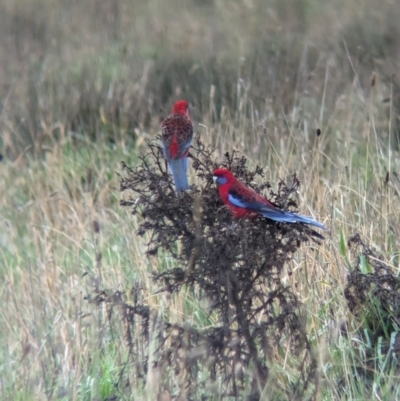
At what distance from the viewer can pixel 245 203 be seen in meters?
3.07

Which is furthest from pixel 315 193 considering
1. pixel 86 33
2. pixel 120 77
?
pixel 86 33

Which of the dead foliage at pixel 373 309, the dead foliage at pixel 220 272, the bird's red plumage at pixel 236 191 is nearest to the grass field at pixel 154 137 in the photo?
the dead foliage at pixel 373 309

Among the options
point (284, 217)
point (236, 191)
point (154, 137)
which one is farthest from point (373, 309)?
A: point (154, 137)

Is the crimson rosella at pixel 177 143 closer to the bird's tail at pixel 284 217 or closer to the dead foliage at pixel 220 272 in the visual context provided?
the dead foliage at pixel 220 272

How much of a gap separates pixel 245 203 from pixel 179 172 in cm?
62

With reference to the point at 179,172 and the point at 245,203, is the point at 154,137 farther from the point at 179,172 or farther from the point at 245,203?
the point at 245,203

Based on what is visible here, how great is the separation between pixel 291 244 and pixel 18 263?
2668mm

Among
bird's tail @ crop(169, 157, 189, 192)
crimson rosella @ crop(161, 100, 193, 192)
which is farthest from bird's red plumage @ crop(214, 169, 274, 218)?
crimson rosella @ crop(161, 100, 193, 192)

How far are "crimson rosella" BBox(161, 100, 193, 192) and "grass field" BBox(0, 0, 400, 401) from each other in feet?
1.35

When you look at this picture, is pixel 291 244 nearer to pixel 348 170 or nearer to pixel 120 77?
pixel 348 170

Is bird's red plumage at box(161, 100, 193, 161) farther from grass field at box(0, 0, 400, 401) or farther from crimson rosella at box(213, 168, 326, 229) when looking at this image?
crimson rosella at box(213, 168, 326, 229)

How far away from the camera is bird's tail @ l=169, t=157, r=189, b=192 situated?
3.37m

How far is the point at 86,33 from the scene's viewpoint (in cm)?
1109

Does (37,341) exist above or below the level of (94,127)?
below
